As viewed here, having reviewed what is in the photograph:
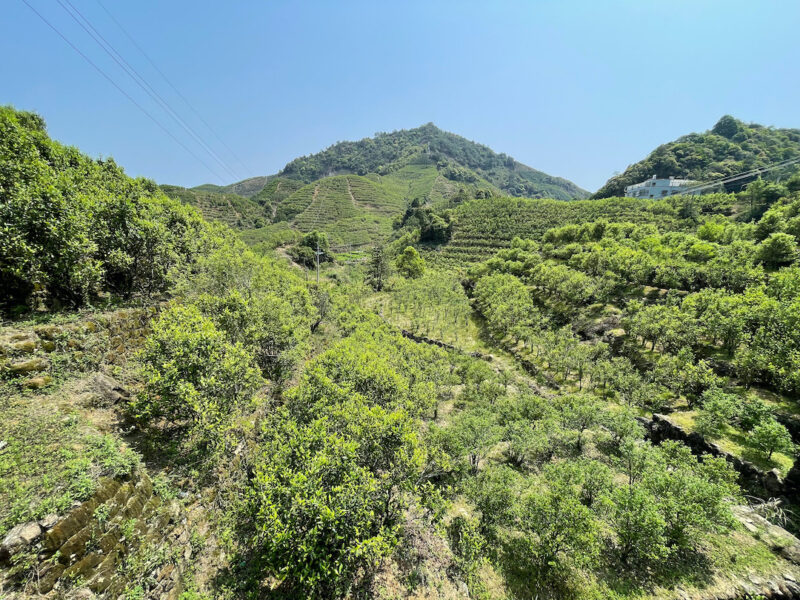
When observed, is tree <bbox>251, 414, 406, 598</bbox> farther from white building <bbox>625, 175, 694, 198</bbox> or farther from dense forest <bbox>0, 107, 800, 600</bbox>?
white building <bbox>625, 175, 694, 198</bbox>

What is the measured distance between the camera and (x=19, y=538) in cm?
633

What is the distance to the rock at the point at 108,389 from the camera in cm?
1118

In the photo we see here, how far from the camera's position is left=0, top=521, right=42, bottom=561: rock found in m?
6.13

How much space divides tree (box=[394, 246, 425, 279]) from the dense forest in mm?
41490

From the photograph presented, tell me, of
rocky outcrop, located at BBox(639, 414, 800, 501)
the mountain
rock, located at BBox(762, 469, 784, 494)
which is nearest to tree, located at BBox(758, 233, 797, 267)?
rocky outcrop, located at BBox(639, 414, 800, 501)

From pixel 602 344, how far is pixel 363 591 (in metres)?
32.5

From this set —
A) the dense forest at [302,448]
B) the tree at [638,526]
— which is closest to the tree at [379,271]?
the dense forest at [302,448]

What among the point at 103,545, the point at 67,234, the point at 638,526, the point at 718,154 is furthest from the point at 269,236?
the point at 718,154

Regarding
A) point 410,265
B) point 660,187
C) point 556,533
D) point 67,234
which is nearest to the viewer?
point 556,533

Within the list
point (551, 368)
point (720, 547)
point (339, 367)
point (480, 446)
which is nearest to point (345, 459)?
point (339, 367)

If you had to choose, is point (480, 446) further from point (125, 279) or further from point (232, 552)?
point (125, 279)

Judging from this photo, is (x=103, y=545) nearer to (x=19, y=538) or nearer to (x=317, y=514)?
(x=19, y=538)

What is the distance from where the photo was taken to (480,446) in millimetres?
16266

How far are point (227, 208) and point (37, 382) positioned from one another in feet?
394
